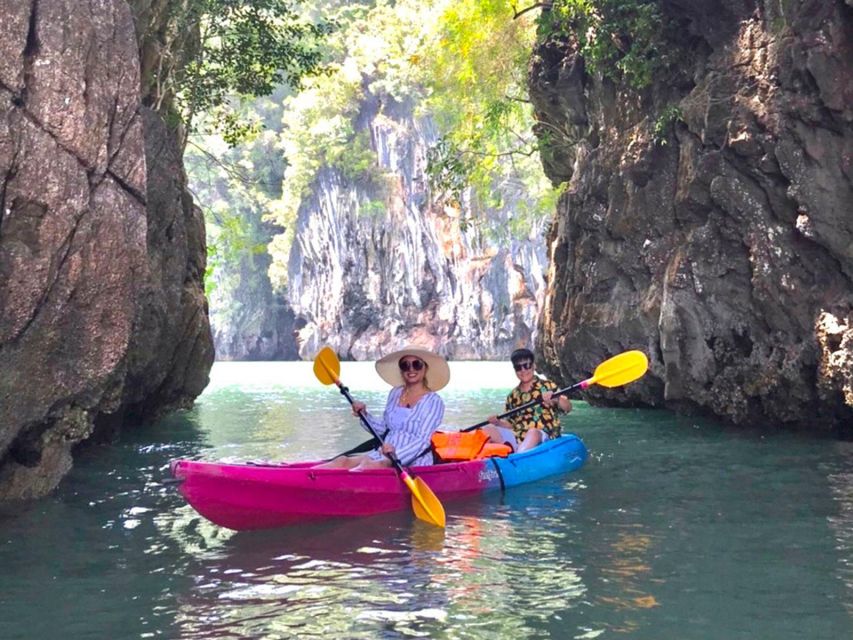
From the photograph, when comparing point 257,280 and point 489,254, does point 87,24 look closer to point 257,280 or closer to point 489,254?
point 489,254

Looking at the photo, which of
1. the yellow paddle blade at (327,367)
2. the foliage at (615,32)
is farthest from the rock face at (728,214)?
the yellow paddle blade at (327,367)

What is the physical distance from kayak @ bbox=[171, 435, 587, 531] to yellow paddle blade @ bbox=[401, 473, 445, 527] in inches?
8.3

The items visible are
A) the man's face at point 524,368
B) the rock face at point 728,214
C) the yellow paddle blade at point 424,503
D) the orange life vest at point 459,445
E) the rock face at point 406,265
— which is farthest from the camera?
the rock face at point 406,265

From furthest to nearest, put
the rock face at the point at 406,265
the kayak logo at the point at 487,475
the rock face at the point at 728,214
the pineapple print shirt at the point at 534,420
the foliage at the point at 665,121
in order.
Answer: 1. the rock face at the point at 406,265
2. the foliage at the point at 665,121
3. the rock face at the point at 728,214
4. the pineapple print shirt at the point at 534,420
5. the kayak logo at the point at 487,475

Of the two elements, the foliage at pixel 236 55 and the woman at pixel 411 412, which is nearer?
the woman at pixel 411 412

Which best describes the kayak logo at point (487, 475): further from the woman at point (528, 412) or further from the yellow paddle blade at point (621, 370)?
the yellow paddle blade at point (621, 370)

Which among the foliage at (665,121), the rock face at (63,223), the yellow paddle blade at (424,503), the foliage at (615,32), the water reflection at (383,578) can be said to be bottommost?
the water reflection at (383,578)

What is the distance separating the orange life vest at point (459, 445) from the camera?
8523 millimetres

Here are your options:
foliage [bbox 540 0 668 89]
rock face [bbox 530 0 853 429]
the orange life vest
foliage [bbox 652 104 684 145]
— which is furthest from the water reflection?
foliage [bbox 540 0 668 89]

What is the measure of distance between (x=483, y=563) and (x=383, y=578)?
27.2 inches

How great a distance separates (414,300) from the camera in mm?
46594

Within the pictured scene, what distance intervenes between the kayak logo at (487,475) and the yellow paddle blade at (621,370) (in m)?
1.59

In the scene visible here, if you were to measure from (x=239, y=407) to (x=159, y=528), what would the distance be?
13593 mm

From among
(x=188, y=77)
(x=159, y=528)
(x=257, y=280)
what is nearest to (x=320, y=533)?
(x=159, y=528)
